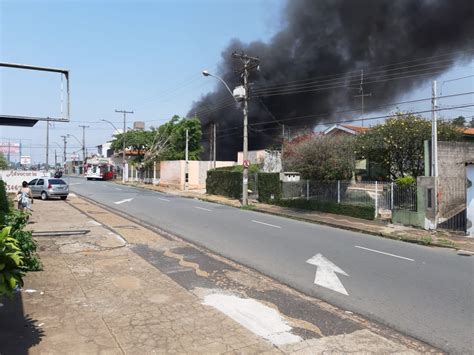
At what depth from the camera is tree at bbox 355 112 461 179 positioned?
2150 cm

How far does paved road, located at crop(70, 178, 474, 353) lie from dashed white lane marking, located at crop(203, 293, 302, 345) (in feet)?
4.67

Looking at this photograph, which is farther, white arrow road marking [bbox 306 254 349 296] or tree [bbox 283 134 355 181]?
tree [bbox 283 134 355 181]

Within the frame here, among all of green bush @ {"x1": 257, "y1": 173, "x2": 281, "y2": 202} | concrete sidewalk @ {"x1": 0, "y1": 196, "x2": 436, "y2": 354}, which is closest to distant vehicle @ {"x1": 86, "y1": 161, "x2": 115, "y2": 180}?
green bush @ {"x1": 257, "y1": 173, "x2": 281, "y2": 202}

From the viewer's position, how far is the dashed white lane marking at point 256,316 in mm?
5137

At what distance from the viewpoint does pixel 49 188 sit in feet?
89.9

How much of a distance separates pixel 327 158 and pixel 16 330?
18.6 m

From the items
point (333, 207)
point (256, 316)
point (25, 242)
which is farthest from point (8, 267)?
point (333, 207)

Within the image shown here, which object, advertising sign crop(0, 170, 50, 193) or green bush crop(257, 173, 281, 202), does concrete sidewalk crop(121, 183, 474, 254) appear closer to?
green bush crop(257, 173, 281, 202)

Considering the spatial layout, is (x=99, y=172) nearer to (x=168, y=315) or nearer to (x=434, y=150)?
(x=434, y=150)

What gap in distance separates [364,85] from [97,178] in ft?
130

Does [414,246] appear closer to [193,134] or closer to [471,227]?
[471,227]

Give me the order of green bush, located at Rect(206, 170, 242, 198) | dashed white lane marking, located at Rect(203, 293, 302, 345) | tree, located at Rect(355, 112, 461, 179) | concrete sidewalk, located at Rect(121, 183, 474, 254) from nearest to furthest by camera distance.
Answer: dashed white lane marking, located at Rect(203, 293, 302, 345) → concrete sidewalk, located at Rect(121, 183, 474, 254) → tree, located at Rect(355, 112, 461, 179) → green bush, located at Rect(206, 170, 242, 198)

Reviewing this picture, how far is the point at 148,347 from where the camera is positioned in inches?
184

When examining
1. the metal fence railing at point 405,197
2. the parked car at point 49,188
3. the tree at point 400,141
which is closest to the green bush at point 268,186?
the tree at point 400,141
